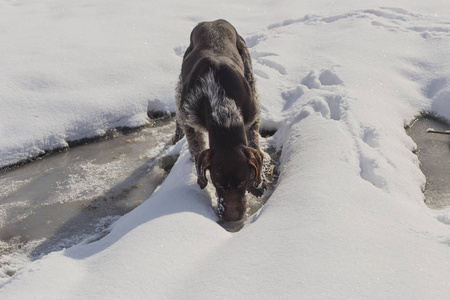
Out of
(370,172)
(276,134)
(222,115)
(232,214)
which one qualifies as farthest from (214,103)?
(370,172)

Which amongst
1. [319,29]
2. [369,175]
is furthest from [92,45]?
[369,175]

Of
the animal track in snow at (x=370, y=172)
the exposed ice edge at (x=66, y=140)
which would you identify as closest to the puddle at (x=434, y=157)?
the animal track in snow at (x=370, y=172)

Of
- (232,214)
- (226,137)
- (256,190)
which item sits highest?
(226,137)

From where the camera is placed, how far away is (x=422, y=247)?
2.90 metres

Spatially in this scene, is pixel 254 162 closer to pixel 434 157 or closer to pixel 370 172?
pixel 370 172

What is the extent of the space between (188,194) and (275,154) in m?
1.55

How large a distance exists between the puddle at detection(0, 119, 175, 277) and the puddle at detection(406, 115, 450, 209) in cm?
284

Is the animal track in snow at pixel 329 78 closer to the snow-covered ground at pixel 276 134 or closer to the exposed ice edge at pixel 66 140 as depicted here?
the snow-covered ground at pixel 276 134

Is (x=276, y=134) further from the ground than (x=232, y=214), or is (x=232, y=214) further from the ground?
(x=232, y=214)

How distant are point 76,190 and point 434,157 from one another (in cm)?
401

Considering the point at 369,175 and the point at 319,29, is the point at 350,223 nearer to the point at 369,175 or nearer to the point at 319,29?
the point at 369,175

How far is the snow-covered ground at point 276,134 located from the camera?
8.93 ft

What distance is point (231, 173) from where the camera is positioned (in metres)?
3.83

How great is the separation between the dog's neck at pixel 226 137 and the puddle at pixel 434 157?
6.16 ft
